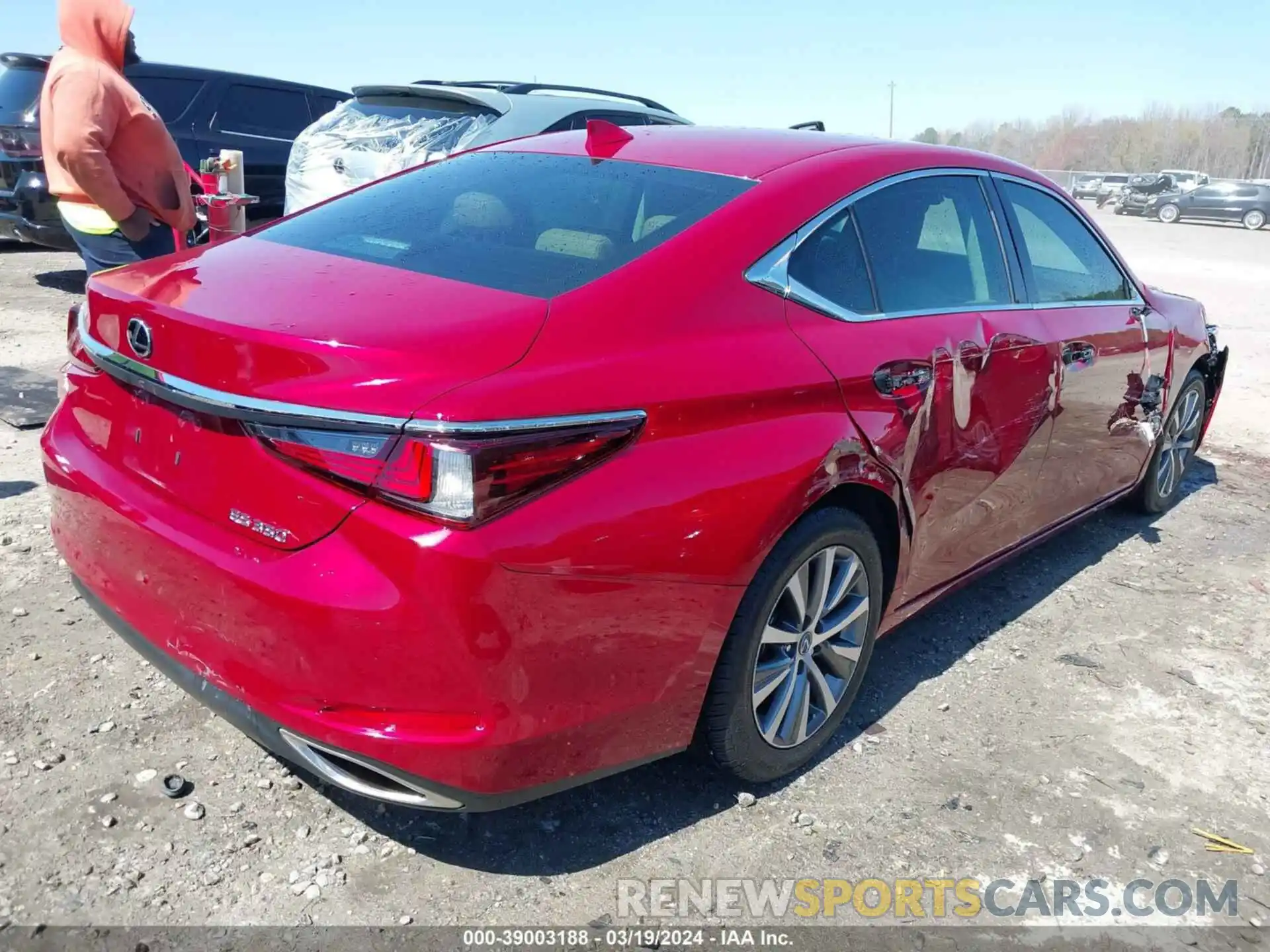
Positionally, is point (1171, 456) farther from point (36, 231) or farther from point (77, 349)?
point (36, 231)

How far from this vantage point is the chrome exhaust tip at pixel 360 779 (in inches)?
80.2

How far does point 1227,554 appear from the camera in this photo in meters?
4.81

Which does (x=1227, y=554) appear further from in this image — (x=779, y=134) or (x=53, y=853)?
(x=53, y=853)

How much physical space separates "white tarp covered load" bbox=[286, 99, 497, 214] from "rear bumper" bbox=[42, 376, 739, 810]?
15.7 ft

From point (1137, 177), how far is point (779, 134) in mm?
43827

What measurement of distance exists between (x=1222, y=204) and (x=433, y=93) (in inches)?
1335

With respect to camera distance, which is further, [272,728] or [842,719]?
[842,719]

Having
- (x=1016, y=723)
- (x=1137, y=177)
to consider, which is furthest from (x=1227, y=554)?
(x=1137, y=177)

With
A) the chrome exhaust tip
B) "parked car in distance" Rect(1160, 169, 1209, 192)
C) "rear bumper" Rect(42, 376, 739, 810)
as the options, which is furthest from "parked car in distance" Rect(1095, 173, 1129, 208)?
the chrome exhaust tip

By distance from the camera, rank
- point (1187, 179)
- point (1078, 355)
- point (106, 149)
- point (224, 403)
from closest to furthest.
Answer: point (224, 403) < point (1078, 355) < point (106, 149) < point (1187, 179)

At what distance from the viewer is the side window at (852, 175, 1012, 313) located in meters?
2.94

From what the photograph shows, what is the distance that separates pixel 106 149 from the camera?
439 centimetres

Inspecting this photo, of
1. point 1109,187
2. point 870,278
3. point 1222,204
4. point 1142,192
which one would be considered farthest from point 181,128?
point 1109,187

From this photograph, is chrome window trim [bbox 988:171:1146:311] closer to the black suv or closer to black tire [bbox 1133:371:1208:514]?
black tire [bbox 1133:371:1208:514]
